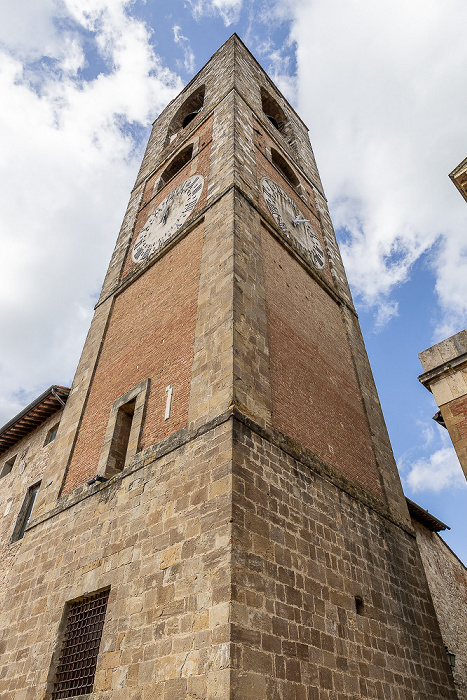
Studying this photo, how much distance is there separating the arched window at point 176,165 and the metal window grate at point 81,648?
37.1ft

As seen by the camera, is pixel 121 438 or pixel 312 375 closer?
pixel 121 438

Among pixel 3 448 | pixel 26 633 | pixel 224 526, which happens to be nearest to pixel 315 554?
pixel 224 526

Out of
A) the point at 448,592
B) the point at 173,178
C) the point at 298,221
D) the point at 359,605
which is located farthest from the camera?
the point at 173,178

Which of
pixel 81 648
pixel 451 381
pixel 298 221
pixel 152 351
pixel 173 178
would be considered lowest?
pixel 81 648

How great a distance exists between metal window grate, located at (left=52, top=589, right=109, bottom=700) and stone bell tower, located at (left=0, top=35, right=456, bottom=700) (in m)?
0.03

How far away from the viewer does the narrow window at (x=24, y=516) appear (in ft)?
33.3

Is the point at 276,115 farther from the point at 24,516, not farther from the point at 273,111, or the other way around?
the point at 24,516

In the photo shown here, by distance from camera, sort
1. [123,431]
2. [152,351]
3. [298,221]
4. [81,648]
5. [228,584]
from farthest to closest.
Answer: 1. [298,221]
2. [152,351]
3. [123,431]
4. [81,648]
5. [228,584]

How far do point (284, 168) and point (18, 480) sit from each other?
11260 mm

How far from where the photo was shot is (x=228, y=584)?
4.56 m

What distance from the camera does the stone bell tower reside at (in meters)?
4.86

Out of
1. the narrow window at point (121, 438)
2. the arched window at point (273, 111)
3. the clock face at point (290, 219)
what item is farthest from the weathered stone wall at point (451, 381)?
the arched window at point (273, 111)

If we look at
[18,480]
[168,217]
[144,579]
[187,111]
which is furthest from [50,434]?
[187,111]

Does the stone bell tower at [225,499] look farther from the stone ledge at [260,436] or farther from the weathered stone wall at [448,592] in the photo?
the weathered stone wall at [448,592]
